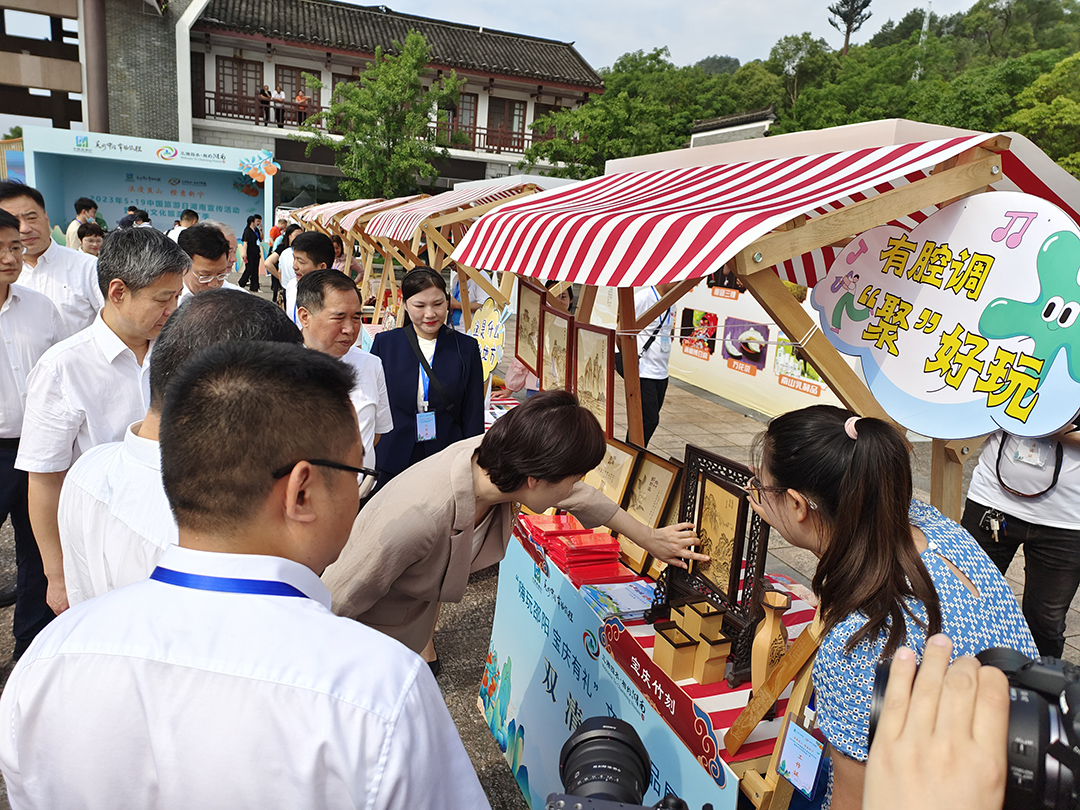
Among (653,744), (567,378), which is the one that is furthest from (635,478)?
(653,744)

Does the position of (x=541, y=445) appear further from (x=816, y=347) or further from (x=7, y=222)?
(x=7, y=222)

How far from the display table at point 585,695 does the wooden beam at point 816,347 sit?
2.42 ft

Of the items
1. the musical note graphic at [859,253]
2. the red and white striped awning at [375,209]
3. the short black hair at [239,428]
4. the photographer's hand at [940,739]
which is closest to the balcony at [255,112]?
the red and white striped awning at [375,209]

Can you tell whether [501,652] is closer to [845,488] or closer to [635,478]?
[635,478]

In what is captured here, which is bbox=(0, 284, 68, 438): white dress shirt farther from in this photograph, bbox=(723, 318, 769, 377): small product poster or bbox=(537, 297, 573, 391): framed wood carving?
bbox=(723, 318, 769, 377): small product poster

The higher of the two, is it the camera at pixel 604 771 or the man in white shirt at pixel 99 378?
the man in white shirt at pixel 99 378

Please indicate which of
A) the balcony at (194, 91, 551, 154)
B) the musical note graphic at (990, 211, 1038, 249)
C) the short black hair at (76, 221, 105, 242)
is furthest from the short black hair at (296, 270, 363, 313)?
the balcony at (194, 91, 551, 154)

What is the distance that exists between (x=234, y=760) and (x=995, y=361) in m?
1.60

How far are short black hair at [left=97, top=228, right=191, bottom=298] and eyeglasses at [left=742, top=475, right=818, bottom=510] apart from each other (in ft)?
6.36

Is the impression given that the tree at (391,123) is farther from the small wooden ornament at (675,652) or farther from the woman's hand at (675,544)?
the small wooden ornament at (675,652)

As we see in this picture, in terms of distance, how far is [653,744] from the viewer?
6.16 ft

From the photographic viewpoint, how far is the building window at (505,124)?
85.4ft

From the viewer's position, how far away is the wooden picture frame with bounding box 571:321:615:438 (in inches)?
106

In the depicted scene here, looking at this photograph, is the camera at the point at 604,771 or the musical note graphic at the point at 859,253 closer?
the camera at the point at 604,771
